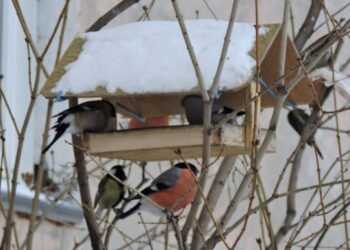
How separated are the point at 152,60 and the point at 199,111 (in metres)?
0.21

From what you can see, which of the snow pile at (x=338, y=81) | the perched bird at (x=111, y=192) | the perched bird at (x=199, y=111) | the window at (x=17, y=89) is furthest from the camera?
the window at (x=17, y=89)

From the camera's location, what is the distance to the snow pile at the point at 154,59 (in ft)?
8.94

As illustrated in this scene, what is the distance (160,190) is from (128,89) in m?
0.55

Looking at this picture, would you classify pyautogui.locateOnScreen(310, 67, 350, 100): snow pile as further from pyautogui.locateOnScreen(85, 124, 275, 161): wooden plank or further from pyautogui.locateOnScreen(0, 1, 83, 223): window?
pyautogui.locateOnScreen(0, 1, 83, 223): window

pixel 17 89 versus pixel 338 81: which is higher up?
pixel 17 89

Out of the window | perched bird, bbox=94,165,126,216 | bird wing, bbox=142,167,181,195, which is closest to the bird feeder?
bird wing, bbox=142,167,181,195

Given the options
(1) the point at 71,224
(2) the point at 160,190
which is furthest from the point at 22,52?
(2) the point at 160,190

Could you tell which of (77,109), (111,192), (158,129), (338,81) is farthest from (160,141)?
(111,192)

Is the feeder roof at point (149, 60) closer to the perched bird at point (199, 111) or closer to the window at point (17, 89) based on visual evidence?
the perched bird at point (199, 111)

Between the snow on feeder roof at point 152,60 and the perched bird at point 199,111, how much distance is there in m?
0.09

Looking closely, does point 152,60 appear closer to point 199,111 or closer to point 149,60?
point 149,60

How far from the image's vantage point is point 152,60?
2.80 m

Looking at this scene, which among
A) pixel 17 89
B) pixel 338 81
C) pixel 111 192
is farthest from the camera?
pixel 17 89

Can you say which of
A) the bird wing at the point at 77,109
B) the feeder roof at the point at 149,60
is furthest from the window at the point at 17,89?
the feeder roof at the point at 149,60
